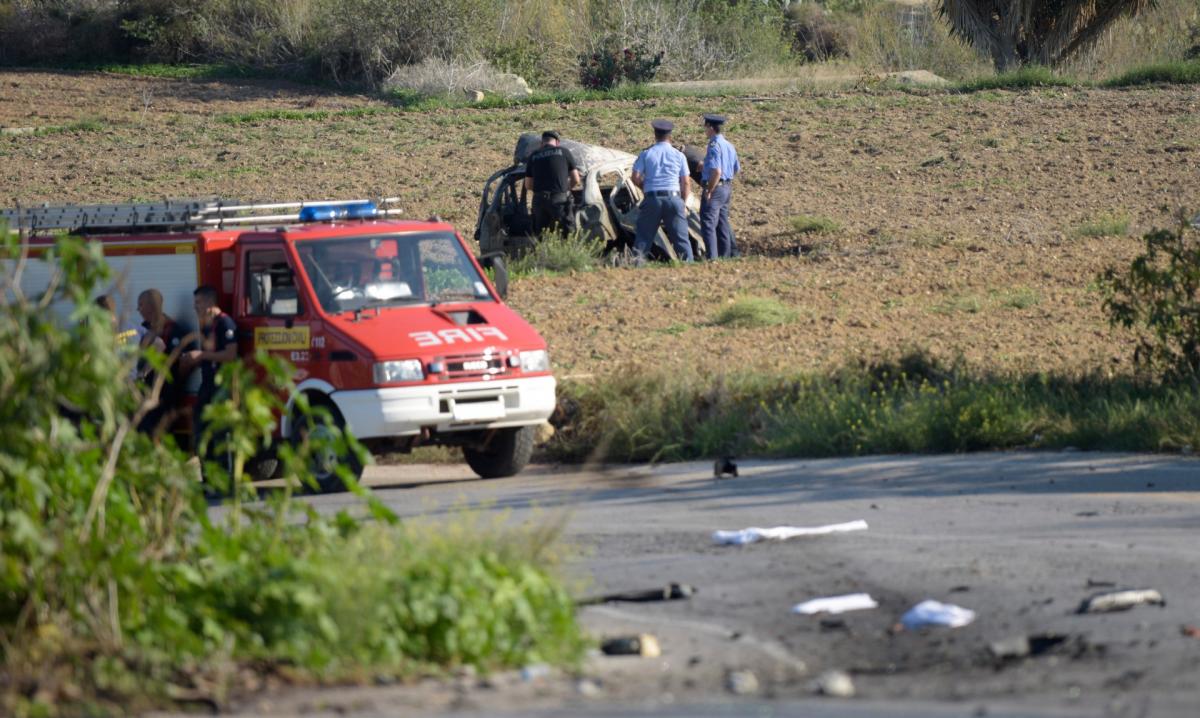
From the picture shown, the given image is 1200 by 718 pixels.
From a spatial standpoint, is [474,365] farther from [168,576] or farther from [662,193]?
[662,193]

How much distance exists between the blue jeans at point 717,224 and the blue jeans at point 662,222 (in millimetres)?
326

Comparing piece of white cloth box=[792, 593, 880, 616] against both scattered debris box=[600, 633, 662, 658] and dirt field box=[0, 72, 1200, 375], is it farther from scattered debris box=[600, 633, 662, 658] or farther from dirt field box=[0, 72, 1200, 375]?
dirt field box=[0, 72, 1200, 375]

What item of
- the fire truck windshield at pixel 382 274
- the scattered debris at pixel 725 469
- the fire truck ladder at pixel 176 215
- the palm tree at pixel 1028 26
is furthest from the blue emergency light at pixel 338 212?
the palm tree at pixel 1028 26

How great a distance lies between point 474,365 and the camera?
10859mm

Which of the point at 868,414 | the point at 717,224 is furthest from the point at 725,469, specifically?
the point at 717,224

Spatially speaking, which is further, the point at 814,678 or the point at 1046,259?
the point at 1046,259

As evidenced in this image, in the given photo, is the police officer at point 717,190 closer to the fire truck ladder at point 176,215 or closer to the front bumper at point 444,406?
the fire truck ladder at point 176,215

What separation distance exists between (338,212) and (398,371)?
236 centimetres

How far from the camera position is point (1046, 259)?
18.9m

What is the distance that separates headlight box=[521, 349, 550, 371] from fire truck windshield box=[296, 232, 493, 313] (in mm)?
774

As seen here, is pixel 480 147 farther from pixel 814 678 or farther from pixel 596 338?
pixel 814 678

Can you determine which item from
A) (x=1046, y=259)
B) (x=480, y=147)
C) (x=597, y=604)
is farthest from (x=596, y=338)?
(x=480, y=147)

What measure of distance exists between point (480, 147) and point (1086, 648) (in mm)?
24079

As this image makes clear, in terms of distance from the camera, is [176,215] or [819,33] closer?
[176,215]
